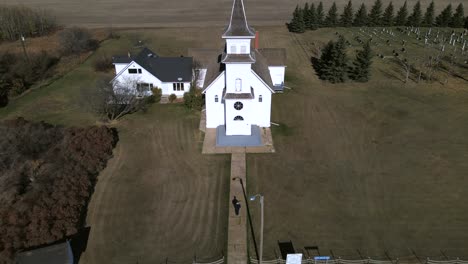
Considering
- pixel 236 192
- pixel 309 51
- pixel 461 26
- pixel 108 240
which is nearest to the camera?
pixel 108 240

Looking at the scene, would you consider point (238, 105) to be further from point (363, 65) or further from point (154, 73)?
point (363, 65)

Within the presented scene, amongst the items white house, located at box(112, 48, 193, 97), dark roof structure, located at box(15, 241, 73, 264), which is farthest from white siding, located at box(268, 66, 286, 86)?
dark roof structure, located at box(15, 241, 73, 264)

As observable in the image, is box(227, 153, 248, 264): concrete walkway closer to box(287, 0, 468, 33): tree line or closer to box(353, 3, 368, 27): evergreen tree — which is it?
box(287, 0, 468, 33): tree line

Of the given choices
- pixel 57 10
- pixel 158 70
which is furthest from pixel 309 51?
pixel 57 10

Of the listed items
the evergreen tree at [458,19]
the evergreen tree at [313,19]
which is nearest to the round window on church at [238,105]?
the evergreen tree at [313,19]

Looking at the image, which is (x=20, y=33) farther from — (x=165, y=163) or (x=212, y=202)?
(x=212, y=202)

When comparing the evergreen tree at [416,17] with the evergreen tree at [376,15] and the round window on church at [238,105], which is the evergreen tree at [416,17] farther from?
the round window on church at [238,105]
